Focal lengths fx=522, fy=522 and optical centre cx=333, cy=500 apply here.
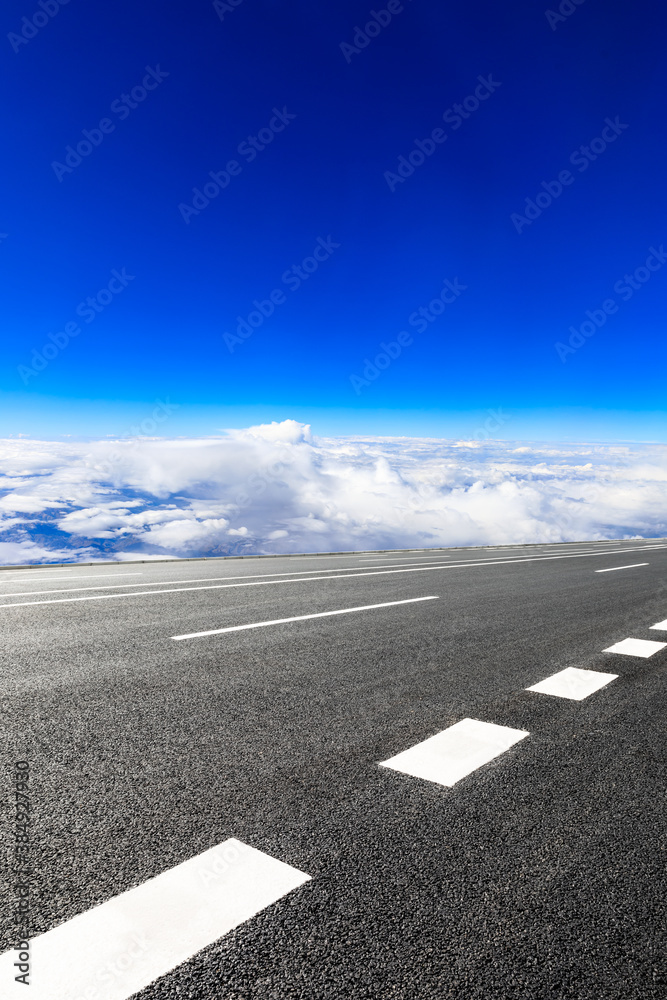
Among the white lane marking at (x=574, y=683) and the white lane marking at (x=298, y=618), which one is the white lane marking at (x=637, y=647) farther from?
the white lane marking at (x=298, y=618)

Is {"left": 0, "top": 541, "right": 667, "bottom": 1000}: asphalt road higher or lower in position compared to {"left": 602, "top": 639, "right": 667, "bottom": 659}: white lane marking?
higher

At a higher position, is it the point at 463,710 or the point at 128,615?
the point at 128,615

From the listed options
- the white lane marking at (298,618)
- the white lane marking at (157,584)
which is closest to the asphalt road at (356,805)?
the white lane marking at (298,618)

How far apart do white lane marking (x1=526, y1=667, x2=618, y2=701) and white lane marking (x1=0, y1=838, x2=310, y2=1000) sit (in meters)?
2.61

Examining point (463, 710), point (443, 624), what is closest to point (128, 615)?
point (443, 624)

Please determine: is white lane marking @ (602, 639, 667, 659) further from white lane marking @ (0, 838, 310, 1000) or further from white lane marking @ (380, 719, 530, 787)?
white lane marking @ (0, 838, 310, 1000)

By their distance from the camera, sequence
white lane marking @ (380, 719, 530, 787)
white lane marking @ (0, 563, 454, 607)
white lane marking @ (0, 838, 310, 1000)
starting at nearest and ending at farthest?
white lane marking @ (0, 838, 310, 1000), white lane marking @ (380, 719, 530, 787), white lane marking @ (0, 563, 454, 607)

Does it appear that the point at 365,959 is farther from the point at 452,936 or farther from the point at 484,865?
the point at 484,865

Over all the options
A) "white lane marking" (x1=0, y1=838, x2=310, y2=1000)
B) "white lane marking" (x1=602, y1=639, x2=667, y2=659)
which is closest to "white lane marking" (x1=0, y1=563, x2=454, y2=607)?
"white lane marking" (x1=602, y1=639, x2=667, y2=659)

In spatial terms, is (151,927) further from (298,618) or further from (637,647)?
(637,647)

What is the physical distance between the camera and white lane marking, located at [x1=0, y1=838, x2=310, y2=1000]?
129 cm

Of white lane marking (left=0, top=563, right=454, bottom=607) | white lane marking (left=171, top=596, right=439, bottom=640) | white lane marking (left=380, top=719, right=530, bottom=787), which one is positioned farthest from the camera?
white lane marking (left=0, top=563, right=454, bottom=607)

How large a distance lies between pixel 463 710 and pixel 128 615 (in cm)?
436

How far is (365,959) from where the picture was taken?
1.37 metres
